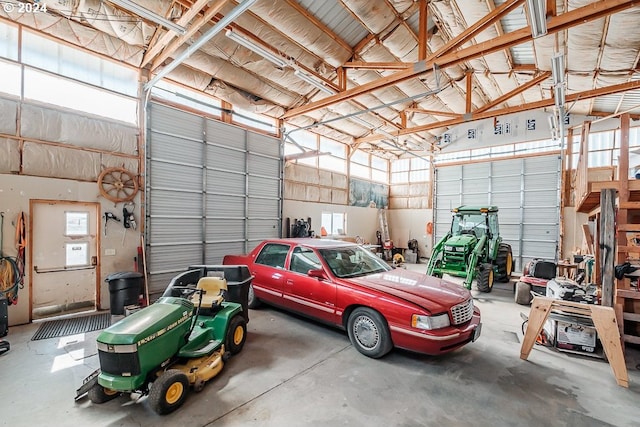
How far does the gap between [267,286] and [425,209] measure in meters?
10.0

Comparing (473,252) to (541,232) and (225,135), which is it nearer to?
(541,232)

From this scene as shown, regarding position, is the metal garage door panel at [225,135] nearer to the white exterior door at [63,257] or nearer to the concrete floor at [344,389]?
the white exterior door at [63,257]

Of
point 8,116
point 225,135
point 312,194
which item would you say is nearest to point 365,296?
point 225,135

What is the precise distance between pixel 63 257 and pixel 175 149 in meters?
2.87

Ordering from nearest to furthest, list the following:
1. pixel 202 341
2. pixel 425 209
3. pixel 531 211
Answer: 1. pixel 202 341
2. pixel 531 211
3. pixel 425 209

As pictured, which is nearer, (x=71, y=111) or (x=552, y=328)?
(x=552, y=328)

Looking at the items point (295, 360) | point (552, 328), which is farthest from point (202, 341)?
point (552, 328)

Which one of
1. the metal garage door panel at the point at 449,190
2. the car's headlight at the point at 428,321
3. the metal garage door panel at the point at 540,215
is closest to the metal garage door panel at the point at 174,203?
the car's headlight at the point at 428,321

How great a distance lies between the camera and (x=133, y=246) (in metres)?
5.67

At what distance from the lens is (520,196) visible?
10703 mm

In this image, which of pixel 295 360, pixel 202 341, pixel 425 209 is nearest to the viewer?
pixel 202 341

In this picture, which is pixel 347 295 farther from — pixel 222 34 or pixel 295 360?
pixel 222 34

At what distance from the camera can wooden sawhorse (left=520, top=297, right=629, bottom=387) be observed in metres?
2.99

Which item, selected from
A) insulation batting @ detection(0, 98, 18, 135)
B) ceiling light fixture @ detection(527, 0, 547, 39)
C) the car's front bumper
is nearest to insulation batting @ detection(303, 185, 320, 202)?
insulation batting @ detection(0, 98, 18, 135)
